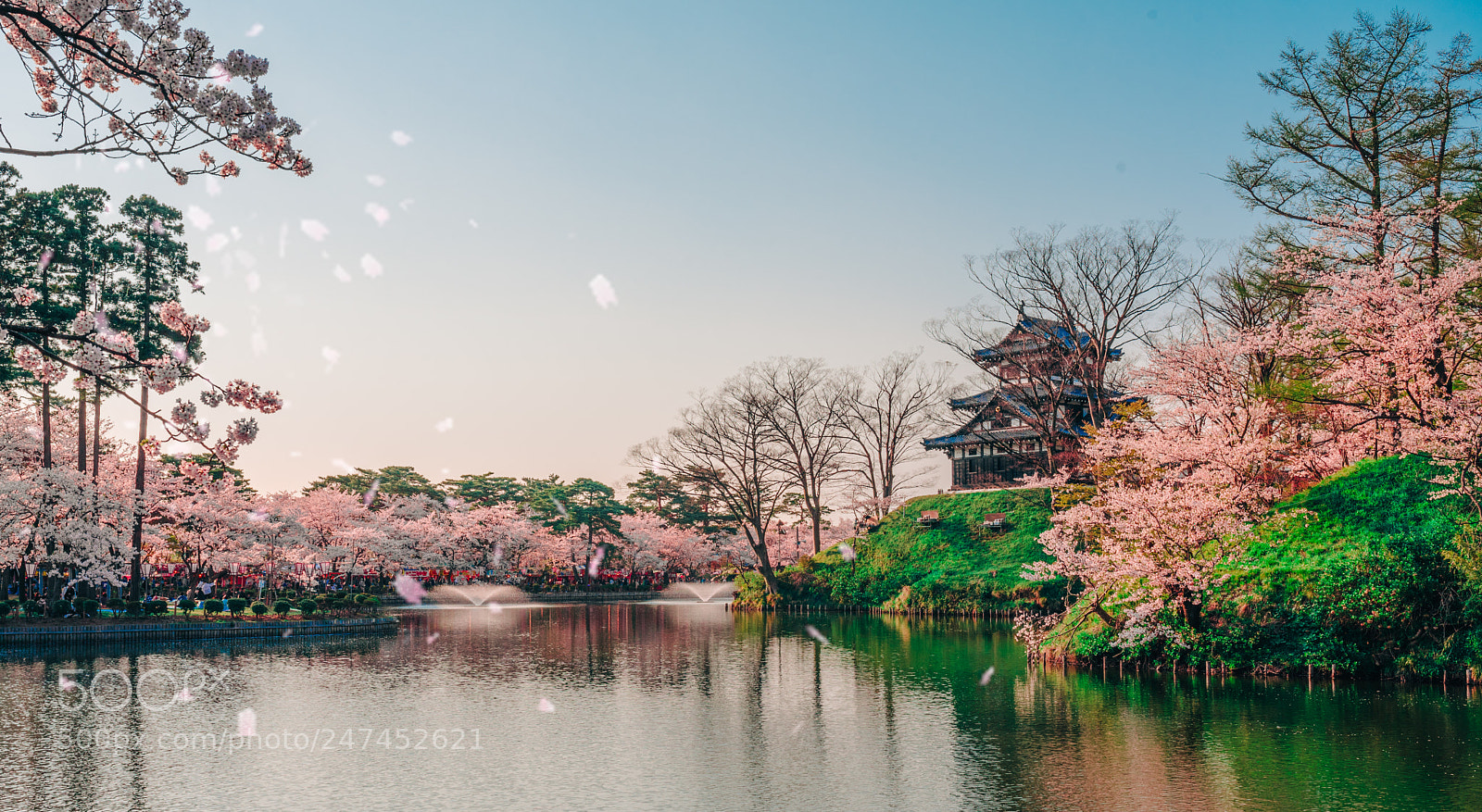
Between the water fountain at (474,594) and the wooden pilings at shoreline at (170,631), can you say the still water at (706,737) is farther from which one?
the water fountain at (474,594)

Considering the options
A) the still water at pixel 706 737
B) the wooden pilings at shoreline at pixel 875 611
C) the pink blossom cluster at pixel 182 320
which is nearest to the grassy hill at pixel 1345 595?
the still water at pixel 706 737

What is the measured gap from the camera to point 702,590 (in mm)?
71250

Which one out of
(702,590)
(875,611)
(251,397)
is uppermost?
(251,397)

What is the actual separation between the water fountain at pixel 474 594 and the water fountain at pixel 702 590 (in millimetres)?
11596

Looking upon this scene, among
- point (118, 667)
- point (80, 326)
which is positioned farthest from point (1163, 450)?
point (118, 667)

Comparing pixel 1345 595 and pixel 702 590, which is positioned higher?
pixel 1345 595

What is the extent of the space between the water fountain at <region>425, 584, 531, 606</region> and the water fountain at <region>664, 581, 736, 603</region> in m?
11.6

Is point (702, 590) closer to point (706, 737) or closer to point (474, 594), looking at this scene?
point (474, 594)

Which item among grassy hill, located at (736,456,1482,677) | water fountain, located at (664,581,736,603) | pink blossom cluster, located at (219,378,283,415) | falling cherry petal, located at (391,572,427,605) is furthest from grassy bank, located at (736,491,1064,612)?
pink blossom cluster, located at (219,378,283,415)

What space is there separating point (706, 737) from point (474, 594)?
49016mm

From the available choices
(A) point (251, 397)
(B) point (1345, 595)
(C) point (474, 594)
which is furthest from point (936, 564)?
(A) point (251, 397)

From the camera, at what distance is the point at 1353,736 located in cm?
1357

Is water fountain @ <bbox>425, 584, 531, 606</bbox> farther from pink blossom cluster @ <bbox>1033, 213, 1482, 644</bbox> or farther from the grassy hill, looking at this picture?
the grassy hill

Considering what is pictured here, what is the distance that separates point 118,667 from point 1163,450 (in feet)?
86.9
